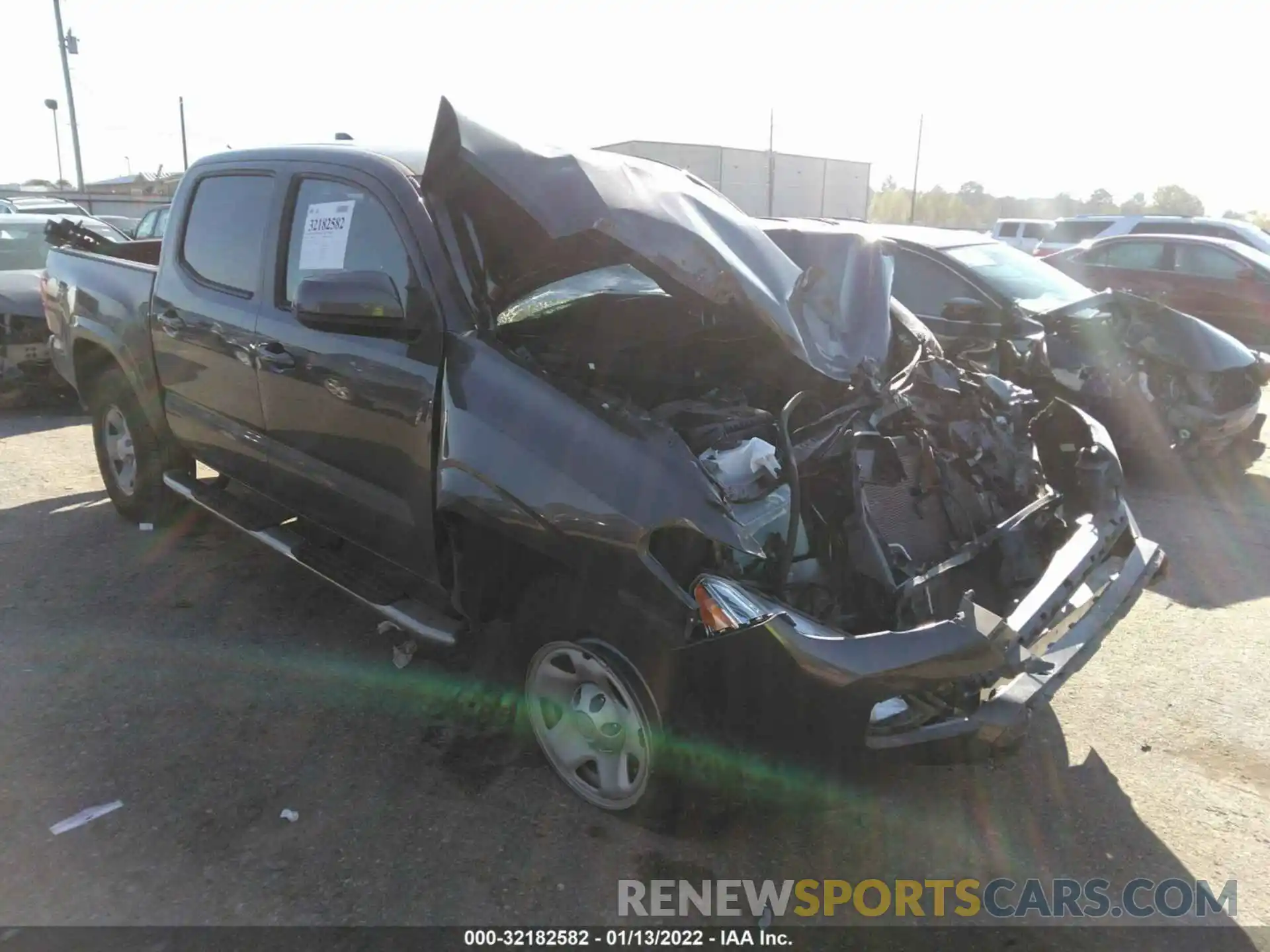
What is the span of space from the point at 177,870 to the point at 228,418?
6.71 ft

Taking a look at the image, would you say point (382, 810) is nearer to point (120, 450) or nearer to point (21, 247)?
point (120, 450)

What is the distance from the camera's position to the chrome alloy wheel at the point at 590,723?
267cm

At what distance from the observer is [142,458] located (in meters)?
5.15

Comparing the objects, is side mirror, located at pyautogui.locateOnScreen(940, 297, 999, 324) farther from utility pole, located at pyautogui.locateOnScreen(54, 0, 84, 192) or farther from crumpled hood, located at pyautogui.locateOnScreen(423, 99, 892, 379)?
utility pole, located at pyautogui.locateOnScreen(54, 0, 84, 192)

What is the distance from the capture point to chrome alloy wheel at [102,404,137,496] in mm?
5263

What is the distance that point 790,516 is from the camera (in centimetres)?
264

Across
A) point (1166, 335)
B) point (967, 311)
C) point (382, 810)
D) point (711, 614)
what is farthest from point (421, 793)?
point (1166, 335)

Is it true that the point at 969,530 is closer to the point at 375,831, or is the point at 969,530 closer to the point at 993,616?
the point at 993,616

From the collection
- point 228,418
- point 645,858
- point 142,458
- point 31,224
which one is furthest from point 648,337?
point 31,224

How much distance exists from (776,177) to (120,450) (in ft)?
115

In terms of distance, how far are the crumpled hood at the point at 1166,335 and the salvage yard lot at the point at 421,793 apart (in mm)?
2612

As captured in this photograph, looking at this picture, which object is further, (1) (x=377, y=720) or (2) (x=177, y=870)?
(1) (x=377, y=720)

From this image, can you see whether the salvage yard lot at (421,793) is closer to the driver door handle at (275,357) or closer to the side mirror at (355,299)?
the driver door handle at (275,357)

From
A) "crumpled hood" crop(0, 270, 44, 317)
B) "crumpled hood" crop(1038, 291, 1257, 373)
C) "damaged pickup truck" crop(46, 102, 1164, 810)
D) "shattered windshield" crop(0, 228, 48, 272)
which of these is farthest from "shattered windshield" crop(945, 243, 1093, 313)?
"shattered windshield" crop(0, 228, 48, 272)
